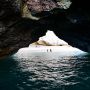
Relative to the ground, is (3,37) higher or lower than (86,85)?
higher

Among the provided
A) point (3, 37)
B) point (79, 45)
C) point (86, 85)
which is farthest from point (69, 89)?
point (79, 45)

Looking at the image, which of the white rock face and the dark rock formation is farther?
the white rock face

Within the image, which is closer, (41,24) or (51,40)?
(41,24)

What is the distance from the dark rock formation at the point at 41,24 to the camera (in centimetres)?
3428

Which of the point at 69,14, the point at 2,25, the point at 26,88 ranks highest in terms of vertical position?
the point at 69,14

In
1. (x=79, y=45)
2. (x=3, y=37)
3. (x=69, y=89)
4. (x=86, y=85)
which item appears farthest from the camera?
(x=79, y=45)

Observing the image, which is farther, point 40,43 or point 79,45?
point 40,43

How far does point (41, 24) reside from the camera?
4366 centimetres

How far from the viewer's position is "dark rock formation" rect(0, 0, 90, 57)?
1350 inches

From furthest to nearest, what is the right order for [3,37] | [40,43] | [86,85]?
[40,43] < [3,37] < [86,85]

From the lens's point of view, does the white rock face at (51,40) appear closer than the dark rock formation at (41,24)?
No

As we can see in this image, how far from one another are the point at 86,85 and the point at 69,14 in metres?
15.8

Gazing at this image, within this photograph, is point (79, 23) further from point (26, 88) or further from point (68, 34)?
point (26, 88)

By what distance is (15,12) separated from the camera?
33062 mm
